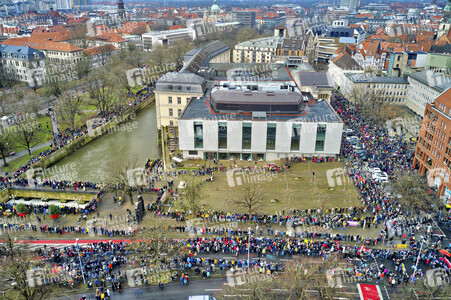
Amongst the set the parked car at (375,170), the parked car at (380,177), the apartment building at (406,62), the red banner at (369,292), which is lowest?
the red banner at (369,292)

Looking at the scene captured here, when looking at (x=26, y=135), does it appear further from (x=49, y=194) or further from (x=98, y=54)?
(x=98, y=54)

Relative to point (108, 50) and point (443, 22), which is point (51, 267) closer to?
point (108, 50)

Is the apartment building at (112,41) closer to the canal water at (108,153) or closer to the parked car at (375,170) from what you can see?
the canal water at (108,153)

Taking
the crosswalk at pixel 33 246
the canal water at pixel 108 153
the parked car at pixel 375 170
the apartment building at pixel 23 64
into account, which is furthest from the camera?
the apartment building at pixel 23 64

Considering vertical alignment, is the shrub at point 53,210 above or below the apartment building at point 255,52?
below

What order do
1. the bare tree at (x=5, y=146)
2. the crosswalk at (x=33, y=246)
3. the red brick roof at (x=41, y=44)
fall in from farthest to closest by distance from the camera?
the red brick roof at (x=41, y=44), the bare tree at (x=5, y=146), the crosswalk at (x=33, y=246)

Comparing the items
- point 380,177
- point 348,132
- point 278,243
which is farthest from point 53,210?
point 348,132

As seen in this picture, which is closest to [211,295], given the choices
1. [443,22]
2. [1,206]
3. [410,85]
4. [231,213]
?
[231,213]

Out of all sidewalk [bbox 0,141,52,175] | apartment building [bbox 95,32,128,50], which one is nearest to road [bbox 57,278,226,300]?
sidewalk [bbox 0,141,52,175]

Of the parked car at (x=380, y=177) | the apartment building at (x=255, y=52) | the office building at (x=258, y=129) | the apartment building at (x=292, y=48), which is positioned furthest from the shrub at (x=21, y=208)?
the apartment building at (x=255, y=52)
